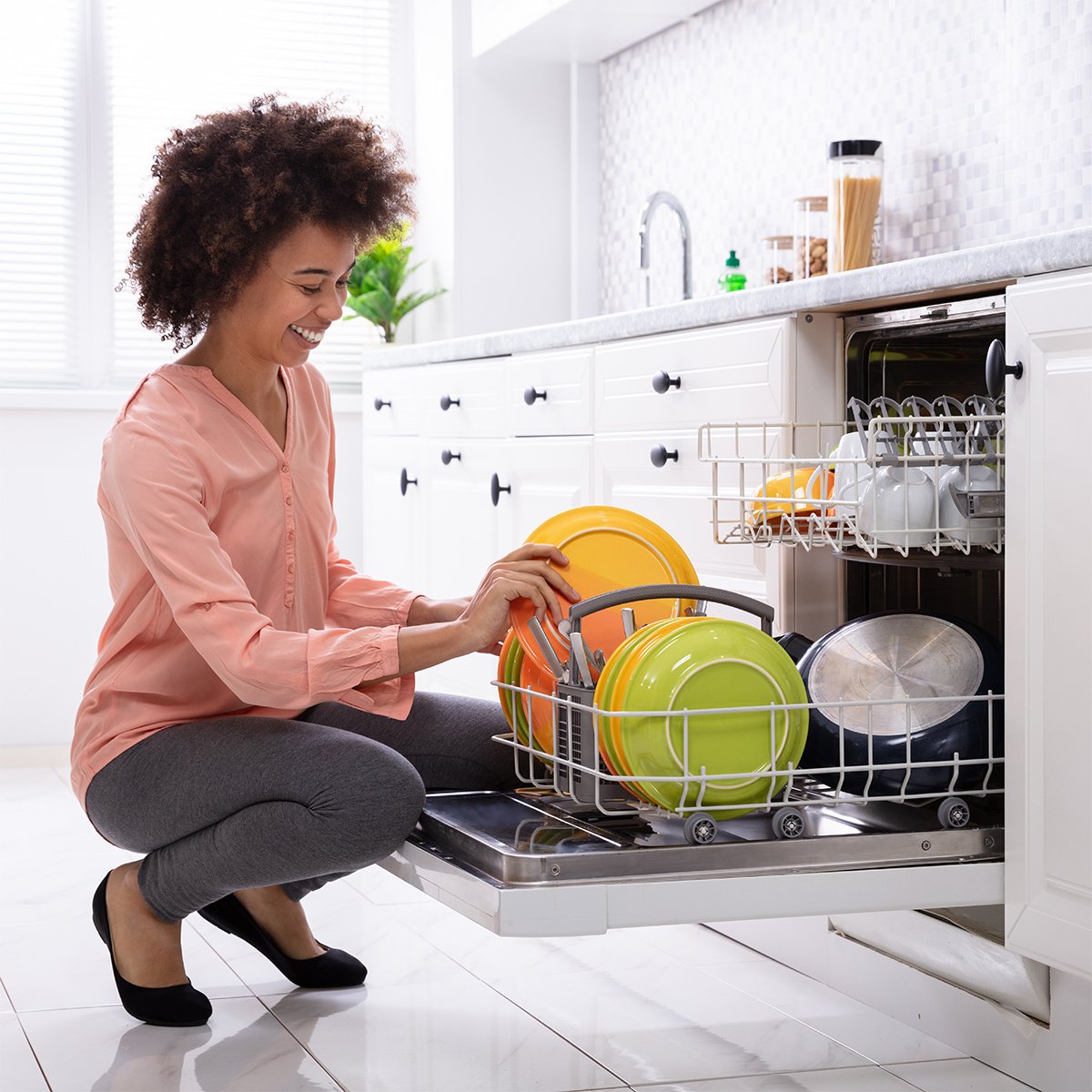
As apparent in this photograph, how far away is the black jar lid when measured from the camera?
9.05ft

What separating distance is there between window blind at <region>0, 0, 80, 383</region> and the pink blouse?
226 centimetres

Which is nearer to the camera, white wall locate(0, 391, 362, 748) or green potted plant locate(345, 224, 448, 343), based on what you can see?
white wall locate(0, 391, 362, 748)

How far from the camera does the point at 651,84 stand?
3.80 metres

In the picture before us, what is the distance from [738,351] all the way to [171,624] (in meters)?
0.84

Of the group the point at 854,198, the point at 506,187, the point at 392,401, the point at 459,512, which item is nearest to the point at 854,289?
the point at 854,198

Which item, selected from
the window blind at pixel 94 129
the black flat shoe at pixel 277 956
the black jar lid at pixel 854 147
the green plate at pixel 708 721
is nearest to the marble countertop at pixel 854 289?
the green plate at pixel 708 721

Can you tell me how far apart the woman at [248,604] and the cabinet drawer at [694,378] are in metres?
0.48

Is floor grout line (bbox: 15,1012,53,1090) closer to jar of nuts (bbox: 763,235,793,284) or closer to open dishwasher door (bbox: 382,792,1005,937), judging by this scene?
open dishwasher door (bbox: 382,792,1005,937)

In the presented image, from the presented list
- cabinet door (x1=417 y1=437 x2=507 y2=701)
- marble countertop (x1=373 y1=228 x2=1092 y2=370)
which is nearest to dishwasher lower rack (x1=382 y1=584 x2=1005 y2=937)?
marble countertop (x1=373 y1=228 x2=1092 y2=370)

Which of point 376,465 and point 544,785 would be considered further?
point 376,465

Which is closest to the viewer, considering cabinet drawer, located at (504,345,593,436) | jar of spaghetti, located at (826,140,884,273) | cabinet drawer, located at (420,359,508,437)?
cabinet drawer, located at (504,345,593,436)

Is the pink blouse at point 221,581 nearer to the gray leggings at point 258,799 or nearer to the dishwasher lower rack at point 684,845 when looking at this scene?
the gray leggings at point 258,799

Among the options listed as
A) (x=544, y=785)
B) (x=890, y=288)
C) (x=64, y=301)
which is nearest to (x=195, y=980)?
(x=544, y=785)

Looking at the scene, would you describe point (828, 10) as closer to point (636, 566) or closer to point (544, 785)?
point (636, 566)
